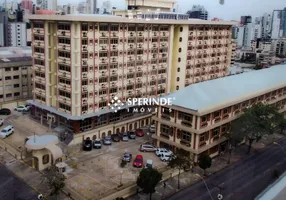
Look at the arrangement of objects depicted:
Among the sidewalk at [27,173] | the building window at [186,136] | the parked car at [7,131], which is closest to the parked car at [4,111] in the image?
the parked car at [7,131]

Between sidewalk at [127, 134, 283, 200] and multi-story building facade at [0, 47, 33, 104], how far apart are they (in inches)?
812

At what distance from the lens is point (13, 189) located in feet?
66.3

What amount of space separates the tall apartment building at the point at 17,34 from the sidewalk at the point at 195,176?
2136 inches

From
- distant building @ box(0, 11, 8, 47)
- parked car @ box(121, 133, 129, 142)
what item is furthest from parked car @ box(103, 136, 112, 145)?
distant building @ box(0, 11, 8, 47)

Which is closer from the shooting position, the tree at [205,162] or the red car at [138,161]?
the tree at [205,162]

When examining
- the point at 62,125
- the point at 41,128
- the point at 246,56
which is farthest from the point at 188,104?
the point at 246,56

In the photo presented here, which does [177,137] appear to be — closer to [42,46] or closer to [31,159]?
[31,159]

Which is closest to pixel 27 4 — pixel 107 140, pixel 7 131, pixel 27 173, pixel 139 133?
pixel 7 131

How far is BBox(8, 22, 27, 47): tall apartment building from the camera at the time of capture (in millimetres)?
68062

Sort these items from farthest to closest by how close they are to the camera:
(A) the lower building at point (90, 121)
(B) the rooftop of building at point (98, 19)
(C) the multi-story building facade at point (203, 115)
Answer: (A) the lower building at point (90, 121) < (B) the rooftop of building at point (98, 19) < (C) the multi-story building facade at point (203, 115)

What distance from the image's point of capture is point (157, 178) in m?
19.1

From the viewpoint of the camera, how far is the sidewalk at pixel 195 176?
806 inches

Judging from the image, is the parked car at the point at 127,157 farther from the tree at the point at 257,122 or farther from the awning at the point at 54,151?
the tree at the point at 257,122

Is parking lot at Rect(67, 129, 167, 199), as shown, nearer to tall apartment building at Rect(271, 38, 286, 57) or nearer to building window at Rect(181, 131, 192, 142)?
building window at Rect(181, 131, 192, 142)
